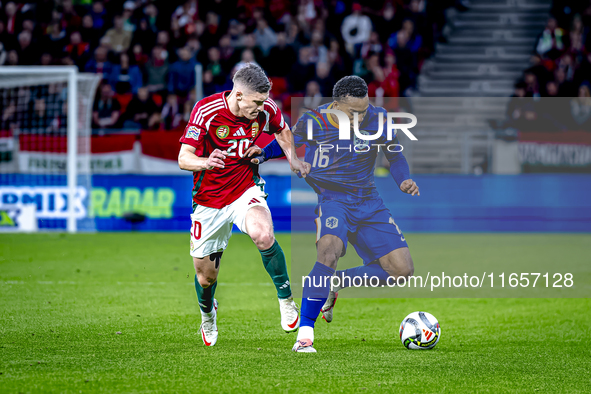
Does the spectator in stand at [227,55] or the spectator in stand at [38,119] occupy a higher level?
the spectator in stand at [227,55]

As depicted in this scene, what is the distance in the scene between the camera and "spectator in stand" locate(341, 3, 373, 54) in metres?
17.8

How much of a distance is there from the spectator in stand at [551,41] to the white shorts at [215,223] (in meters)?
13.7

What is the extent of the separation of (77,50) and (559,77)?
10.4 m

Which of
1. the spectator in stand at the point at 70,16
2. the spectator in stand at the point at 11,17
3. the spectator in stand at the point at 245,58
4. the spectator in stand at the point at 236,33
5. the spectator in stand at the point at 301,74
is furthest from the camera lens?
the spectator in stand at the point at 70,16

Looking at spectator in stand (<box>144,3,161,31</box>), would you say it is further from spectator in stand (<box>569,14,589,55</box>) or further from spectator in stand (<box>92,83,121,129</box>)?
spectator in stand (<box>569,14,589,55</box>)

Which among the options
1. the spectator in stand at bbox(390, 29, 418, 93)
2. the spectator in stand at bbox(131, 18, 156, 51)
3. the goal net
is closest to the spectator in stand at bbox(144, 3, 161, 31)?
the spectator in stand at bbox(131, 18, 156, 51)

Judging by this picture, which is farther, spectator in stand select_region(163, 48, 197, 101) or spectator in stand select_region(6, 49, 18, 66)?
spectator in stand select_region(6, 49, 18, 66)

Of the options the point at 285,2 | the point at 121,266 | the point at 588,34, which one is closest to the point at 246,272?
the point at 121,266

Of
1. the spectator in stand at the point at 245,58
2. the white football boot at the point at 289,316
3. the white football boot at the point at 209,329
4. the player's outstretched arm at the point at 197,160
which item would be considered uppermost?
the spectator in stand at the point at 245,58

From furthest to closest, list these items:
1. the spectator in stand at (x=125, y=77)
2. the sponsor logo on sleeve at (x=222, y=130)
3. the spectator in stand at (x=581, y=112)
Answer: the spectator in stand at (x=125, y=77) < the spectator in stand at (x=581, y=112) < the sponsor logo on sleeve at (x=222, y=130)

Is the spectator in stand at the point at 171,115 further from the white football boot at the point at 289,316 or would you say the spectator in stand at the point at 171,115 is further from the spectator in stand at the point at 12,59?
the white football boot at the point at 289,316

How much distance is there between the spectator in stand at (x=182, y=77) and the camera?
16516 mm

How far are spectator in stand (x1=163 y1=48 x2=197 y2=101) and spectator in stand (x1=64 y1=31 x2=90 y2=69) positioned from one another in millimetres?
2418

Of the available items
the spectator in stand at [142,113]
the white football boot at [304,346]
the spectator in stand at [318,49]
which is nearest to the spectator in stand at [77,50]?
the spectator in stand at [142,113]
